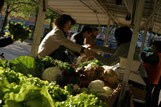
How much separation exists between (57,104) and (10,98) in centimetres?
37

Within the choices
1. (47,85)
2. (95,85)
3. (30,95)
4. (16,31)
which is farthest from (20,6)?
(30,95)

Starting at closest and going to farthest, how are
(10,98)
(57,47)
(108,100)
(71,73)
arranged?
(10,98) → (108,100) → (71,73) → (57,47)

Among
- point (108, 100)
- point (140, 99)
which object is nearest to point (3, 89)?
point (108, 100)

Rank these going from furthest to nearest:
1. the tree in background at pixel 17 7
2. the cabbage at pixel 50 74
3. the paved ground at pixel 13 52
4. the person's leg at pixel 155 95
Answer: the tree in background at pixel 17 7, the paved ground at pixel 13 52, the person's leg at pixel 155 95, the cabbage at pixel 50 74

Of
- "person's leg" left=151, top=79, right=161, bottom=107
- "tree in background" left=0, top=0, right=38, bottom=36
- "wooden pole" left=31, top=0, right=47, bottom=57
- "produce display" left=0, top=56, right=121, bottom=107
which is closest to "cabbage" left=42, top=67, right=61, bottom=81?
"produce display" left=0, top=56, right=121, bottom=107

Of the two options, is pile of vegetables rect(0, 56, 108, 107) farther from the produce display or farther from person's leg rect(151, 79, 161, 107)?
person's leg rect(151, 79, 161, 107)

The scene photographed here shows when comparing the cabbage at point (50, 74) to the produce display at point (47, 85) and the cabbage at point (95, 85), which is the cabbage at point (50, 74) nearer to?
→ the produce display at point (47, 85)

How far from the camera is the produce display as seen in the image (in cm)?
94

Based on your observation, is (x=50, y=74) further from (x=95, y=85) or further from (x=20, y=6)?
(x=20, y=6)

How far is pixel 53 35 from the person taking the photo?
3.74 metres

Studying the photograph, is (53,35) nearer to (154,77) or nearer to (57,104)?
(57,104)

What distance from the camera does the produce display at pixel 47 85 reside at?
0.94 metres

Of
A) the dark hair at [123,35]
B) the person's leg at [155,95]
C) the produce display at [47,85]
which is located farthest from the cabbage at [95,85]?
the person's leg at [155,95]

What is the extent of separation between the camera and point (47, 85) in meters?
1.52
